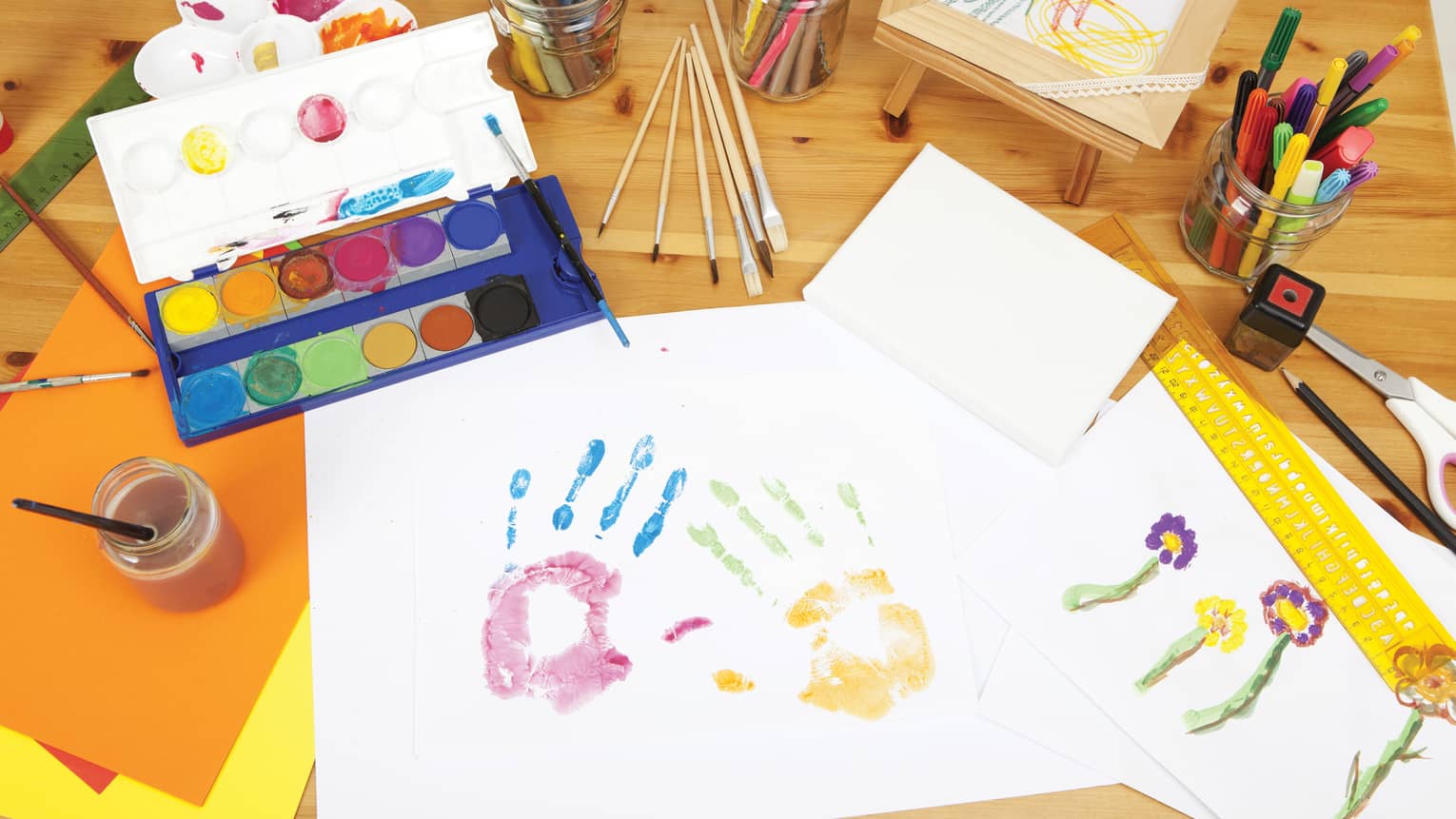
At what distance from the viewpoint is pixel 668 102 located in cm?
113

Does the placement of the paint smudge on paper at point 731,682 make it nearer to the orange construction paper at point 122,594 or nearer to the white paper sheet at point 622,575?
the white paper sheet at point 622,575

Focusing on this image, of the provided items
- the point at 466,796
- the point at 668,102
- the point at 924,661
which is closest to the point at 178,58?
the point at 668,102

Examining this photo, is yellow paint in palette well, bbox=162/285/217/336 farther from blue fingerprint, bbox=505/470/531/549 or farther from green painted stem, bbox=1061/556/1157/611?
green painted stem, bbox=1061/556/1157/611

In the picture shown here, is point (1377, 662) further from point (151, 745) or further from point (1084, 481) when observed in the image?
point (151, 745)

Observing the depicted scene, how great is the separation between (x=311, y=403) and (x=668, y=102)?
52cm

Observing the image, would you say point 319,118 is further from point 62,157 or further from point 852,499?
point 852,499

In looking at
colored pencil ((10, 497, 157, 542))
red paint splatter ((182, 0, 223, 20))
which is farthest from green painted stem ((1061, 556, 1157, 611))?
red paint splatter ((182, 0, 223, 20))

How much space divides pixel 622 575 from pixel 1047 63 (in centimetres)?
66

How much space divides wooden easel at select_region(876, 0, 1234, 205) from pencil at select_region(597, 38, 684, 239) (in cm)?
25

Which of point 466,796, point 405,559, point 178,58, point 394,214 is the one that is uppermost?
point 178,58

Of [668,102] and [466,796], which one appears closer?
[466,796]

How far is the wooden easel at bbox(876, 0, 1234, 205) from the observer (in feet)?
3.18

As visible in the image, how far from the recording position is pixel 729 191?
1.09 m

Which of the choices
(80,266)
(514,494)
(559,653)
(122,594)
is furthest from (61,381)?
(559,653)
